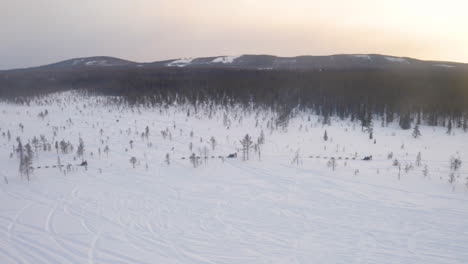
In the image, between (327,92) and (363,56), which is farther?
(363,56)

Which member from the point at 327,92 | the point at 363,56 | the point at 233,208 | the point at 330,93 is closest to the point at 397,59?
the point at 363,56

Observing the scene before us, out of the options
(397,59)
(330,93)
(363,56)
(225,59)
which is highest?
(225,59)

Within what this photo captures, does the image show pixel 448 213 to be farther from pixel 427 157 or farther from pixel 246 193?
pixel 427 157

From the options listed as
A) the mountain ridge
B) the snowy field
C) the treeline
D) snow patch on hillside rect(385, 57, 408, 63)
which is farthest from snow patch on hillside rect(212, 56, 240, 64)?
the snowy field

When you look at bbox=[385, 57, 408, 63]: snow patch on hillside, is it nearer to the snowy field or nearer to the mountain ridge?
the mountain ridge

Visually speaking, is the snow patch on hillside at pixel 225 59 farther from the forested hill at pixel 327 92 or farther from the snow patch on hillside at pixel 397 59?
the forested hill at pixel 327 92

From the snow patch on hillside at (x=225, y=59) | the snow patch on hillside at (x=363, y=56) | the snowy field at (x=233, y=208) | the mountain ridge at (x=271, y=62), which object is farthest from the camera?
the snow patch on hillside at (x=225, y=59)

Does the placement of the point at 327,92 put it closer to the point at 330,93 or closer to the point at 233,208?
the point at 330,93

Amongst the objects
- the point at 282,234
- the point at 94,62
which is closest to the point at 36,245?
the point at 282,234

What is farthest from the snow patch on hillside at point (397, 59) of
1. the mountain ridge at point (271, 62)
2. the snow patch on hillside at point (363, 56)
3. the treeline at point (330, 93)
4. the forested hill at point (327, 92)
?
the treeline at point (330, 93)
